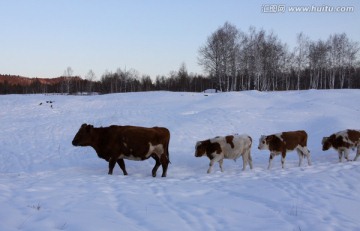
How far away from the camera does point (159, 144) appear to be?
11617mm

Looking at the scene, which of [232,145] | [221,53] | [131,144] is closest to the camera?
[131,144]

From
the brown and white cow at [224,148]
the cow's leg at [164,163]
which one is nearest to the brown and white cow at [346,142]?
the brown and white cow at [224,148]

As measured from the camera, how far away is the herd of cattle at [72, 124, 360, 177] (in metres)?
11.5

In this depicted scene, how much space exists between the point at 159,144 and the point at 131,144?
90 cm

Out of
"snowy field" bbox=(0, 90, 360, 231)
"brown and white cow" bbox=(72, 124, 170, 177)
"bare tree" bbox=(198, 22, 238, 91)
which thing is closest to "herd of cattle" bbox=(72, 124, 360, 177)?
"brown and white cow" bbox=(72, 124, 170, 177)

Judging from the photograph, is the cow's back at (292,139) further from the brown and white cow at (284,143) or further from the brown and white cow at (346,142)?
the brown and white cow at (346,142)

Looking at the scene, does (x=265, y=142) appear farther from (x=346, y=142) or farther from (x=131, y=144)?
(x=131, y=144)

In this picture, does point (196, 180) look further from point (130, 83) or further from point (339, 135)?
point (130, 83)

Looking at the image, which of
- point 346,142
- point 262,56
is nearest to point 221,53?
point 262,56

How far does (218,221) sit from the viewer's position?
20.3 ft

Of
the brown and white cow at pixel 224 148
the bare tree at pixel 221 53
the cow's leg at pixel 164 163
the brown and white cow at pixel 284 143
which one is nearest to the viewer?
the cow's leg at pixel 164 163

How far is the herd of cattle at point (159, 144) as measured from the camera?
11469 mm

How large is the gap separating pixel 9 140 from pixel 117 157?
1145 centimetres

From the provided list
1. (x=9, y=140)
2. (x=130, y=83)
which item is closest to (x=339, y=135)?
(x=9, y=140)
